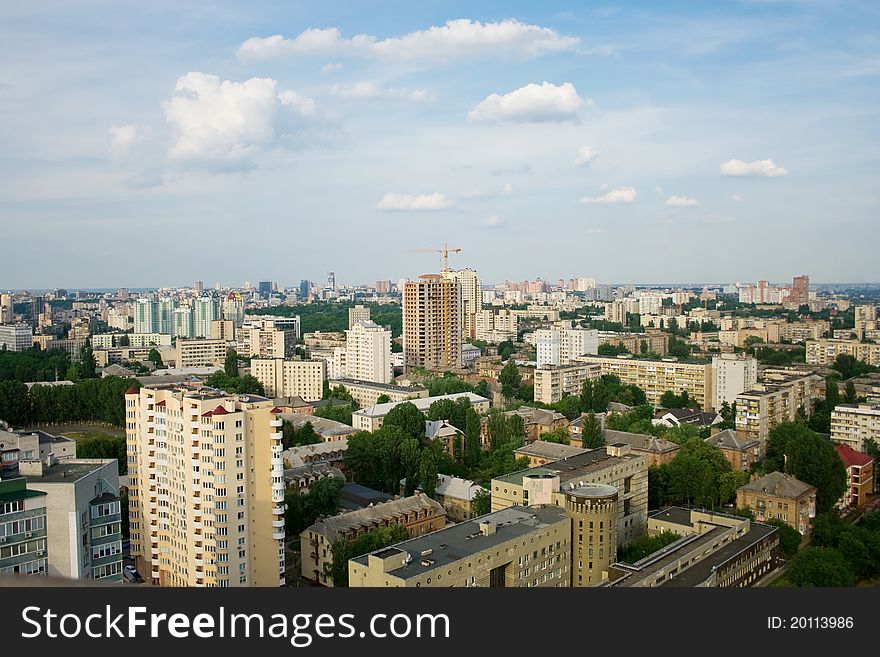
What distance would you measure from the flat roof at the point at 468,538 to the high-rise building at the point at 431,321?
12429mm

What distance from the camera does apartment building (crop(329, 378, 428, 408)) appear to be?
48.1 feet

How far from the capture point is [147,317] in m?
29.3


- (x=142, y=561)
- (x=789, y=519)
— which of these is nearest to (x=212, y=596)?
(x=142, y=561)

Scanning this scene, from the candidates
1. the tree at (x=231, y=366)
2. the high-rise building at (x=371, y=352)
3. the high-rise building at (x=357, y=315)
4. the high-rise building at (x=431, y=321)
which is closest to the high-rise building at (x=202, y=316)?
the high-rise building at (x=357, y=315)

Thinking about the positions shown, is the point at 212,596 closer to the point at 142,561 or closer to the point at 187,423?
the point at 187,423

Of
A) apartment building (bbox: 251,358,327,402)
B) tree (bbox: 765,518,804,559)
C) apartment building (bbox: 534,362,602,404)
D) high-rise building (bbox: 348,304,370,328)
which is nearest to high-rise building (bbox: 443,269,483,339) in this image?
high-rise building (bbox: 348,304,370,328)

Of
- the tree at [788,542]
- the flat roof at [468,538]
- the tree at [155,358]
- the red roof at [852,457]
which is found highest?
the tree at [155,358]

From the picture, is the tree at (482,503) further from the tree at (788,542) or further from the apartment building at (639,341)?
the apartment building at (639,341)

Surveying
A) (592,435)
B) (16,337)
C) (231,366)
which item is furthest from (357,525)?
(16,337)

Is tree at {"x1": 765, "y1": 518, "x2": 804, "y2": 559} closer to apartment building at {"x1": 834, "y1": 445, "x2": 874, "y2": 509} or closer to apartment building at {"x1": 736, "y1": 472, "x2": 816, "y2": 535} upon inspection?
apartment building at {"x1": 736, "y1": 472, "x2": 816, "y2": 535}

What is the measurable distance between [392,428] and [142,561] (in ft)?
12.5

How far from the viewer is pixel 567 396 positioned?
14.4 m

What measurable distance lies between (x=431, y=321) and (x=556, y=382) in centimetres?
496

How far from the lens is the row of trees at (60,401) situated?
13.0 m
